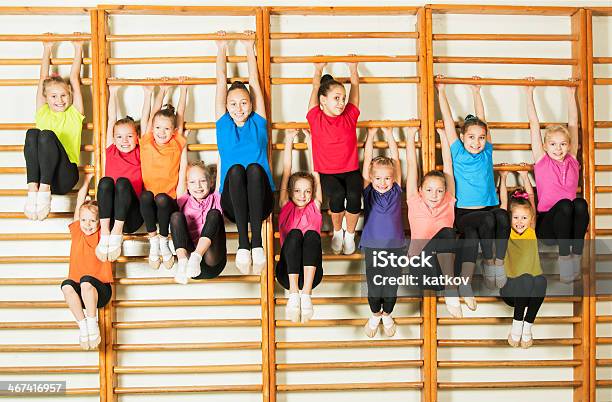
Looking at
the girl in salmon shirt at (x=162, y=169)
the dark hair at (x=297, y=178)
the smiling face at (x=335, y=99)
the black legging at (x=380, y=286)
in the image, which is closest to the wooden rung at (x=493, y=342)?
the black legging at (x=380, y=286)

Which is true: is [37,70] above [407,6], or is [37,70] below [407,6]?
below

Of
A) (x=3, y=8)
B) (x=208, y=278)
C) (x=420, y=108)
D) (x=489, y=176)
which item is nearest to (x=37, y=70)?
(x=3, y=8)

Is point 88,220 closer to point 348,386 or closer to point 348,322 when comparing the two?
point 348,322

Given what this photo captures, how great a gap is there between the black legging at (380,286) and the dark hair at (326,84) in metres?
0.94

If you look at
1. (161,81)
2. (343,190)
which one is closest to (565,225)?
(343,190)

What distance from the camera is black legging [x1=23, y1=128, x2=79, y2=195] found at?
3.46m

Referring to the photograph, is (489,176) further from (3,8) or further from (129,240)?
(3,8)

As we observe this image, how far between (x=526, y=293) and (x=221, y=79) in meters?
2.17

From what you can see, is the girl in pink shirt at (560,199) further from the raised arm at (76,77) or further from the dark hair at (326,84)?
the raised arm at (76,77)

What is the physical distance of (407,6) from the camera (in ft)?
12.5

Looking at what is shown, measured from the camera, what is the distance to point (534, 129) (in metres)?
3.78

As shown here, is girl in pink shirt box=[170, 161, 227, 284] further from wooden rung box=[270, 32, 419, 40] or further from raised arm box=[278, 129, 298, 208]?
wooden rung box=[270, 32, 419, 40]

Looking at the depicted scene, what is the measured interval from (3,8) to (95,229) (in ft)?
4.68

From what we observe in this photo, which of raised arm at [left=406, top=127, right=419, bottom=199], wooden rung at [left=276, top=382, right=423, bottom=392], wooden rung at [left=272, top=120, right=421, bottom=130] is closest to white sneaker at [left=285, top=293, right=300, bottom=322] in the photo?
wooden rung at [left=276, top=382, right=423, bottom=392]
